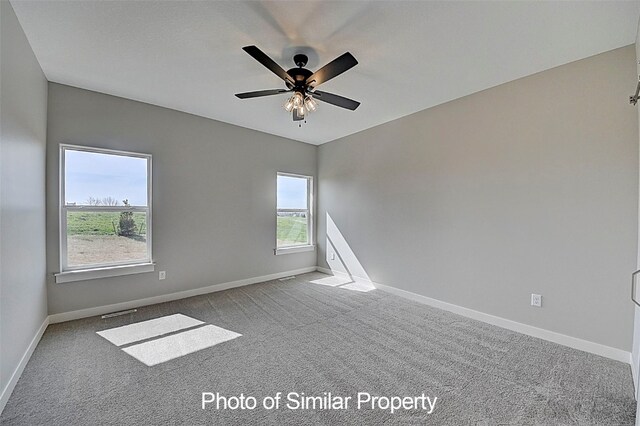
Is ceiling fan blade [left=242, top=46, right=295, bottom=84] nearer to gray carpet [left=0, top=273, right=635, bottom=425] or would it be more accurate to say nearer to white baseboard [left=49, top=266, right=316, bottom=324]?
gray carpet [left=0, top=273, right=635, bottom=425]

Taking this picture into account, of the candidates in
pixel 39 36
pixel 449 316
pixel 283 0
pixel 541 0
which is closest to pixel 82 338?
pixel 39 36

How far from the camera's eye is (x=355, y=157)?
474 cm

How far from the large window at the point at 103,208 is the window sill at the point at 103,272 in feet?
0.23

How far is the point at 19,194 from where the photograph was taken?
2.08 metres

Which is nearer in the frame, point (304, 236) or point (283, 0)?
point (283, 0)

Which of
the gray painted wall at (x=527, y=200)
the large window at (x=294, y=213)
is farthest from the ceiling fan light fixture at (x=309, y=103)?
the large window at (x=294, y=213)

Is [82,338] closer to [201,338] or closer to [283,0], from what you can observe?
[201,338]

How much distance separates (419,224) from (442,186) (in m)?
0.60

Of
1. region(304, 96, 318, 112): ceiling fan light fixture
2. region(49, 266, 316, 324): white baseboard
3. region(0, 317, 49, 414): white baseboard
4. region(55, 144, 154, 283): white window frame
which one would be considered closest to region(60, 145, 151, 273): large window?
region(55, 144, 154, 283): white window frame

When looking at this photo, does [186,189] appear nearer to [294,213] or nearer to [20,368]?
→ [294,213]

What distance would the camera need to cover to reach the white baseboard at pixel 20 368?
173cm

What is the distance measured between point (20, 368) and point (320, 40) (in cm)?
347

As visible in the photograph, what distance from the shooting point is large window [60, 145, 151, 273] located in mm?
3070

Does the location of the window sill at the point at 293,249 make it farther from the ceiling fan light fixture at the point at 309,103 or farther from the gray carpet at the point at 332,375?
the ceiling fan light fixture at the point at 309,103
